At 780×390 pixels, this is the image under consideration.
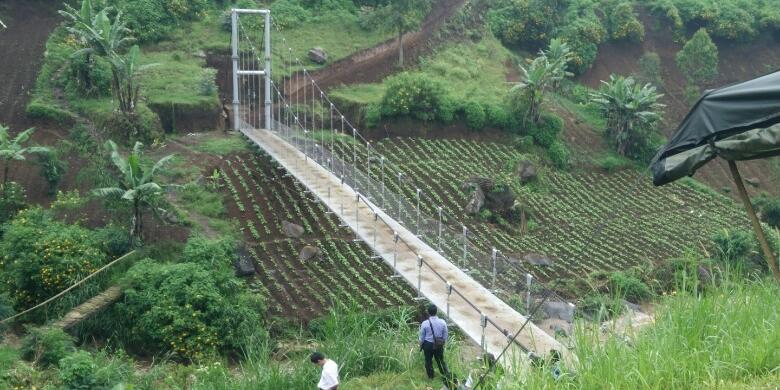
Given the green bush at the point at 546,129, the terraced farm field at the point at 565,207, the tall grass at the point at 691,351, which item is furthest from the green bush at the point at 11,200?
the green bush at the point at 546,129

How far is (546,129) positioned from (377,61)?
4962 mm

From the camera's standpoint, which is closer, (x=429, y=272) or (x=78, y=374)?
(x=78, y=374)

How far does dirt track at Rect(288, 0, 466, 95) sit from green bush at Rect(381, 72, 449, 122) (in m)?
2.01

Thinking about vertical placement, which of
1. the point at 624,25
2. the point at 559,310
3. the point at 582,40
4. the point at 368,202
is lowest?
the point at 368,202

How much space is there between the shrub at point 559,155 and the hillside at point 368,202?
81mm

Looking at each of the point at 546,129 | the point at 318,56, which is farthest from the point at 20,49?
the point at 546,129

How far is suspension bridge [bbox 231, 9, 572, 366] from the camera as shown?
29.2ft

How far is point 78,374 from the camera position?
28.7 ft

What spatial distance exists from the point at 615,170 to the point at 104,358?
15168 mm

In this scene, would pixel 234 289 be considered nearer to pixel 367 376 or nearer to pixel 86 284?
pixel 86 284

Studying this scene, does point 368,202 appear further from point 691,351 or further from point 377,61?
point 377,61

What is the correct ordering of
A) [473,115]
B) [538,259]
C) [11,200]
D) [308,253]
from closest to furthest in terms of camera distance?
[11,200]
[308,253]
[538,259]
[473,115]

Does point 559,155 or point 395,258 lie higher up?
point 395,258

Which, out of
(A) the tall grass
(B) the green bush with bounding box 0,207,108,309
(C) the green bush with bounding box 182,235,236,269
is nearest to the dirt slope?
(C) the green bush with bounding box 182,235,236,269
